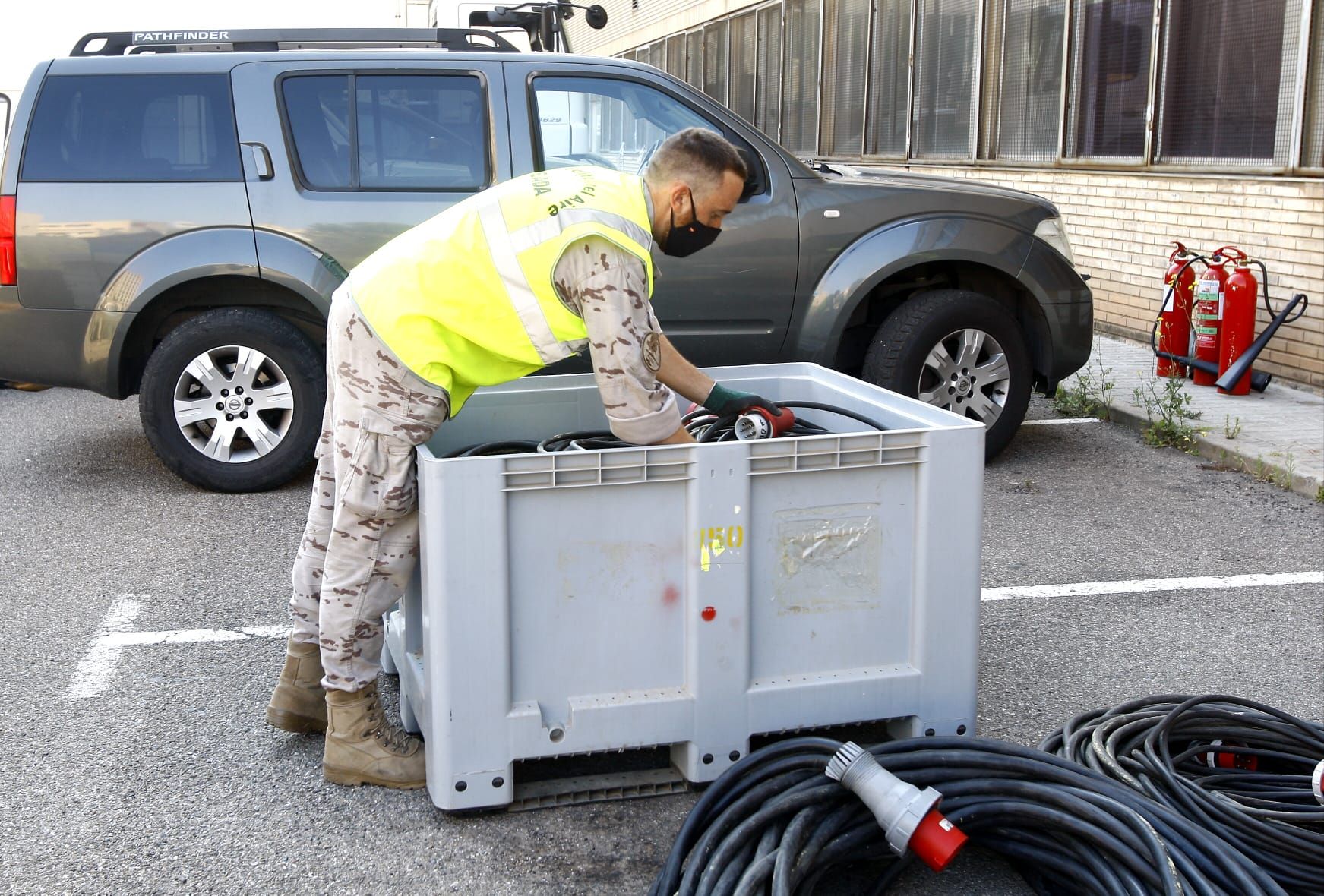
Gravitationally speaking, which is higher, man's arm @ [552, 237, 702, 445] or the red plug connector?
man's arm @ [552, 237, 702, 445]

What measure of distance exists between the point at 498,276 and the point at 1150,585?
3.20 meters

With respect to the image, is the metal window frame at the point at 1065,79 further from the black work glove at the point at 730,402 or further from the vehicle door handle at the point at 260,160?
the black work glove at the point at 730,402

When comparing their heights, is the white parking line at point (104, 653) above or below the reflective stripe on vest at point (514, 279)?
below

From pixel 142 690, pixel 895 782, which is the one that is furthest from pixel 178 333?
pixel 895 782

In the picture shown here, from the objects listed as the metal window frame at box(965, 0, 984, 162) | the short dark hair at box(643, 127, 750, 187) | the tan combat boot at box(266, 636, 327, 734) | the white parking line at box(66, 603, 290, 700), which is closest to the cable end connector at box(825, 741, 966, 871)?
the short dark hair at box(643, 127, 750, 187)

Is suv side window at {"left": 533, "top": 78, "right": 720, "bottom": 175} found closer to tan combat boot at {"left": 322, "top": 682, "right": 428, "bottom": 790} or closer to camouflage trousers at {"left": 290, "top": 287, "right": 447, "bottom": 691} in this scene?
camouflage trousers at {"left": 290, "top": 287, "right": 447, "bottom": 691}

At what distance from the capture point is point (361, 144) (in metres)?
6.52

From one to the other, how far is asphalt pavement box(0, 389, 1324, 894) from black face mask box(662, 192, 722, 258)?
4.76ft

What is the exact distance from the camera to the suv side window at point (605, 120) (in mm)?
6641

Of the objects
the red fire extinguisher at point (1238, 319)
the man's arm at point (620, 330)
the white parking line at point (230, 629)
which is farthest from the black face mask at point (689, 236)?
the red fire extinguisher at point (1238, 319)

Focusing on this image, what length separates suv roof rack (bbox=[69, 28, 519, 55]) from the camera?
7.08 m

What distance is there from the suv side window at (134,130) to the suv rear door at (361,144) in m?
0.12

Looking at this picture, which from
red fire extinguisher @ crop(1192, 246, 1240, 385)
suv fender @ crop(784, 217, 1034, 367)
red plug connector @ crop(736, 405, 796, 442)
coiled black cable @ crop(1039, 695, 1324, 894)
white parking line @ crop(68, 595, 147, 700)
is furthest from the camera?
red fire extinguisher @ crop(1192, 246, 1240, 385)

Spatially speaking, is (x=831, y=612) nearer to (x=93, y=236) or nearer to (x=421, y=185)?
(x=421, y=185)
